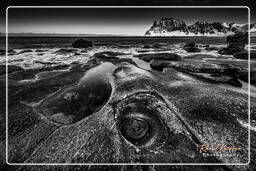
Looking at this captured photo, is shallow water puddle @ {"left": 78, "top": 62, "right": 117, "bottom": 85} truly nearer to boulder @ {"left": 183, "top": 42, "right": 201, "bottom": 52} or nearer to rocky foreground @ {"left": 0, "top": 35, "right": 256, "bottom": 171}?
rocky foreground @ {"left": 0, "top": 35, "right": 256, "bottom": 171}

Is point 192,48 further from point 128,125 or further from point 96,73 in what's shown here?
point 128,125

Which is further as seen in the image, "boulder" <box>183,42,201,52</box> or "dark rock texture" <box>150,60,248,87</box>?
"boulder" <box>183,42,201,52</box>

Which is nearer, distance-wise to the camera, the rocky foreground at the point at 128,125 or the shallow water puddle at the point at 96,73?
the rocky foreground at the point at 128,125

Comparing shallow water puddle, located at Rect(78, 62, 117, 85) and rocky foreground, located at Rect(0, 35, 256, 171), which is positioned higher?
shallow water puddle, located at Rect(78, 62, 117, 85)

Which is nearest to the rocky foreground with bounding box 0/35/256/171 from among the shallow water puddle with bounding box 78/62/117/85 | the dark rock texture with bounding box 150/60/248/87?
the shallow water puddle with bounding box 78/62/117/85

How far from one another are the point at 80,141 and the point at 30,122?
137 centimetres

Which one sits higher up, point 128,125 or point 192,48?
point 192,48

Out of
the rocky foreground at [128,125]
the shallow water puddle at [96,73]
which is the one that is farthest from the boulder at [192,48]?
the rocky foreground at [128,125]

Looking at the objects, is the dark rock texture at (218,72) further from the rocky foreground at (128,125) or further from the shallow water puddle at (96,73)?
the shallow water puddle at (96,73)

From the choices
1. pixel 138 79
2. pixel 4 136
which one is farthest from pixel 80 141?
pixel 138 79

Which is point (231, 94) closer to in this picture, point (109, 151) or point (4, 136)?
point (109, 151)

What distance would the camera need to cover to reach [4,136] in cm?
267

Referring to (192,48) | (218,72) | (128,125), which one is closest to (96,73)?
(128,125)

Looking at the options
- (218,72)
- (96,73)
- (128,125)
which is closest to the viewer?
(128,125)
